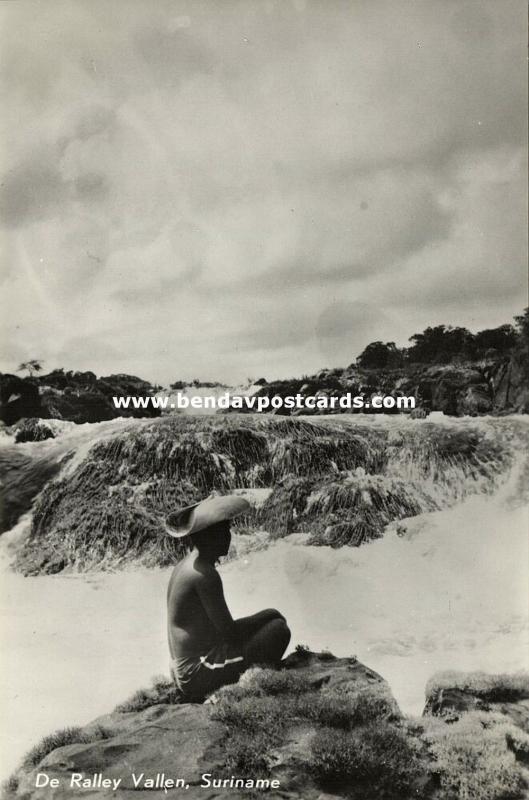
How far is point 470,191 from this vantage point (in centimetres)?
379

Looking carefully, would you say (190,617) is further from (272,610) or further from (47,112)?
(47,112)

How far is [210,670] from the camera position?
138 inches

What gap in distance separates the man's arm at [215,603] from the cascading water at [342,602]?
9 centimetres

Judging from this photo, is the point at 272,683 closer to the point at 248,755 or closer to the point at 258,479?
the point at 248,755

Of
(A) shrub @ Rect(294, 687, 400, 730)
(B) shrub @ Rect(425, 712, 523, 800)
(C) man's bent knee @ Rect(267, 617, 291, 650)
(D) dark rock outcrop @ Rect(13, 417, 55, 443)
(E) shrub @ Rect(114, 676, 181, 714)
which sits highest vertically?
(D) dark rock outcrop @ Rect(13, 417, 55, 443)

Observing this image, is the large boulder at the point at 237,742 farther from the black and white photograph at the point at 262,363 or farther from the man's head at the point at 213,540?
the man's head at the point at 213,540

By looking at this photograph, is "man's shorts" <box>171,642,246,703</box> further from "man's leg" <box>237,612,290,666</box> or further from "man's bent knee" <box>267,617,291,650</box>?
"man's bent knee" <box>267,617,291,650</box>

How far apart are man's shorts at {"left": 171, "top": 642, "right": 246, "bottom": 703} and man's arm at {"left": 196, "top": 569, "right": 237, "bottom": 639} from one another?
0.07m

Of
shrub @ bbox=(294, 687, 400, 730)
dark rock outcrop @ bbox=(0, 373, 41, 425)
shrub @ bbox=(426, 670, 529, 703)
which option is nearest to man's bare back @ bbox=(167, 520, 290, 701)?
shrub @ bbox=(294, 687, 400, 730)

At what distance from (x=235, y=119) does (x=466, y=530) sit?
88.8 inches

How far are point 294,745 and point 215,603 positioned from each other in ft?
2.26

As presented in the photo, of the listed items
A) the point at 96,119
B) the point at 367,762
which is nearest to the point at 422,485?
the point at 367,762

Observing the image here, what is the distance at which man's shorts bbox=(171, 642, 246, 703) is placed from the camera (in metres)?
3.50

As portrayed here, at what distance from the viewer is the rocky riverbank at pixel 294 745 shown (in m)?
3.33
